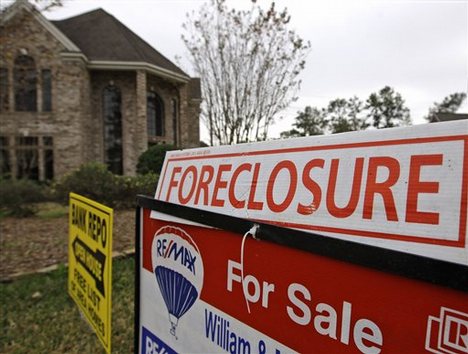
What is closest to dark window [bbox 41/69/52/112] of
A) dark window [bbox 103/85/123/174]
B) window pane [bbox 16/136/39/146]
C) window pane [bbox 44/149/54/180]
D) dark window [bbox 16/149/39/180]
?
window pane [bbox 16/136/39/146]

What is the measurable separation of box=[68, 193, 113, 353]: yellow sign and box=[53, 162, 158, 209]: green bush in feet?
25.7

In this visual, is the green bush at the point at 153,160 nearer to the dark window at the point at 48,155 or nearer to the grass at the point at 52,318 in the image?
the dark window at the point at 48,155

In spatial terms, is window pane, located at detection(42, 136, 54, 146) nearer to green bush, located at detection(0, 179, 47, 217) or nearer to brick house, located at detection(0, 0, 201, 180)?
brick house, located at detection(0, 0, 201, 180)

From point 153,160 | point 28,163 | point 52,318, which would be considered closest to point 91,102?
point 28,163

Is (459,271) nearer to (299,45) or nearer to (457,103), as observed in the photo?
(299,45)

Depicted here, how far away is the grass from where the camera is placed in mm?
3150

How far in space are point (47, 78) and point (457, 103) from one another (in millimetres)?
68898

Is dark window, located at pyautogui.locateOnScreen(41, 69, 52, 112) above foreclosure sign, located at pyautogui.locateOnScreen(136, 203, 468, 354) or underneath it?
above

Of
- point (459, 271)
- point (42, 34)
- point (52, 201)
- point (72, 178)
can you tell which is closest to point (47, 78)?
point (42, 34)

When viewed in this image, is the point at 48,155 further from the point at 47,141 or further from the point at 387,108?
the point at 387,108

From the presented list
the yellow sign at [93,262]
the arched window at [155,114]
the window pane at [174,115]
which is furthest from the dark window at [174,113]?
the yellow sign at [93,262]

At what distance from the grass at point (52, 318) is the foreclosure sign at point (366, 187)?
2.47 meters

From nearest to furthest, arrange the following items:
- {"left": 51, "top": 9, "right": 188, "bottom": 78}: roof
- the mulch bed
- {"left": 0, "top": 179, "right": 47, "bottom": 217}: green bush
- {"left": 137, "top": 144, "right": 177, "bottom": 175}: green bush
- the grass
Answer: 1. the grass
2. the mulch bed
3. {"left": 0, "top": 179, "right": 47, "bottom": 217}: green bush
4. {"left": 137, "top": 144, "right": 177, "bottom": 175}: green bush
5. {"left": 51, "top": 9, "right": 188, "bottom": 78}: roof

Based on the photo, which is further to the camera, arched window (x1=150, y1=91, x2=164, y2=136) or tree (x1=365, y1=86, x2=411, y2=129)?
tree (x1=365, y1=86, x2=411, y2=129)
